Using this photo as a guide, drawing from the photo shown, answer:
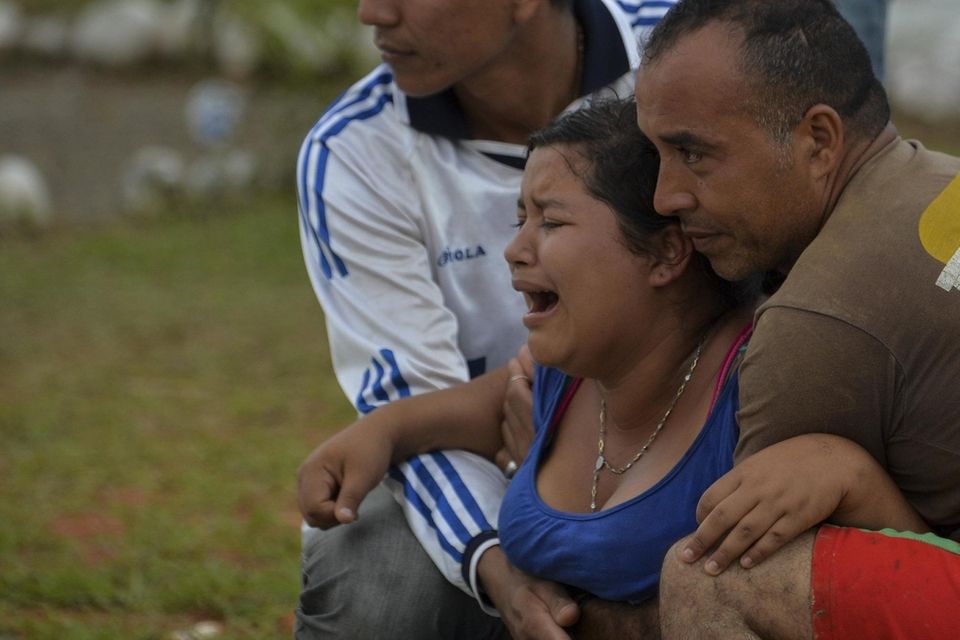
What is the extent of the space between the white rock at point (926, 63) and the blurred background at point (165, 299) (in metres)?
0.02

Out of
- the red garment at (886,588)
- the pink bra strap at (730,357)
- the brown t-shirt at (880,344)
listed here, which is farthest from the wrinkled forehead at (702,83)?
the red garment at (886,588)

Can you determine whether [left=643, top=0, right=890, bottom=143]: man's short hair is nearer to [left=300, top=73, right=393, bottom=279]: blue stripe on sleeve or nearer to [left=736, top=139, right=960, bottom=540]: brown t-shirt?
[left=736, top=139, right=960, bottom=540]: brown t-shirt

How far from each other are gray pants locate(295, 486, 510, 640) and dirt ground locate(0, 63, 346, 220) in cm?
737

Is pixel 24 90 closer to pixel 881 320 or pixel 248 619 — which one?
pixel 248 619

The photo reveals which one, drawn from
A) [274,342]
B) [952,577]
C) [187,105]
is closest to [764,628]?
[952,577]

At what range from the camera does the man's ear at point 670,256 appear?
2.55 m

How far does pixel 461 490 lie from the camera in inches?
117

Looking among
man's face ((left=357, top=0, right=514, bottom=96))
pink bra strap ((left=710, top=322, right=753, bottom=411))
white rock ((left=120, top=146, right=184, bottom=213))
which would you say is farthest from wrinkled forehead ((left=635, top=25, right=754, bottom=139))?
white rock ((left=120, top=146, right=184, bottom=213))

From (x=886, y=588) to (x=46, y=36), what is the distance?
1200 centimetres

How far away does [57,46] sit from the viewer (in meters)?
12.7

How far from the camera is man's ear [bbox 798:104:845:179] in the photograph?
225 centimetres

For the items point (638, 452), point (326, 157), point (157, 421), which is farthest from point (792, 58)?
point (157, 421)

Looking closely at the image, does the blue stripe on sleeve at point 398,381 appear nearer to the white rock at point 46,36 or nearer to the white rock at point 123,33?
the white rock at point 123,33

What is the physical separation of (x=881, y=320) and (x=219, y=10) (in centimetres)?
1076
